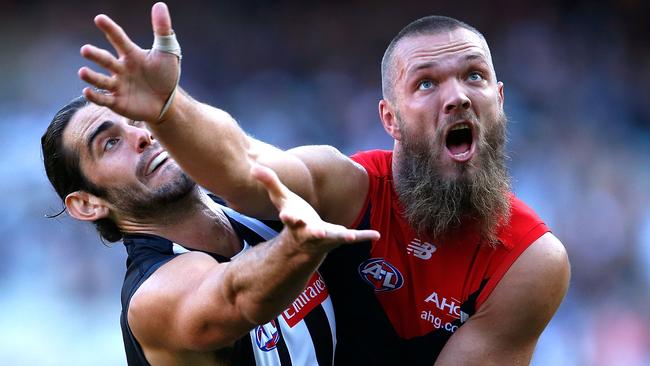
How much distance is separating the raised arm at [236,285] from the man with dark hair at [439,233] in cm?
63

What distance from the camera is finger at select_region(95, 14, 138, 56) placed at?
276 cm

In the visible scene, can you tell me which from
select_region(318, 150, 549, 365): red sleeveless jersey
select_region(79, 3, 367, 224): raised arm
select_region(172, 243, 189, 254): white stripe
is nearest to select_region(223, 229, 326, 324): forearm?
select_region(79, 3, 367, 224): raised arm

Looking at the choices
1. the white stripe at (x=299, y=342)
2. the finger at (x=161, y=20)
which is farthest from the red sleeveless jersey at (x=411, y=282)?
the finger at (x=161, y=20)

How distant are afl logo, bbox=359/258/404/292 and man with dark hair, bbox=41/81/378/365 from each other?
0.24 meters

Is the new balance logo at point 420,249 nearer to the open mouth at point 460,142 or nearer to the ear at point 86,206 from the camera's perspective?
the open mouth at point 460,142

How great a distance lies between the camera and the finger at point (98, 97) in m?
2.74

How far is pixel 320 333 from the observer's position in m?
3.83

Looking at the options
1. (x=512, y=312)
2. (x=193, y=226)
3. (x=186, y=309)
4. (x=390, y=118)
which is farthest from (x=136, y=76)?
(x=512, y=312)

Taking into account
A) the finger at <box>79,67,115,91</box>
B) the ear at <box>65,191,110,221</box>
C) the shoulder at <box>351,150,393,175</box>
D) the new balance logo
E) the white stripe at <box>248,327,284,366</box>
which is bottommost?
the ear at <box>65,191,110,221</box>

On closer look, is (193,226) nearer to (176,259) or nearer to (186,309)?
(176,259)

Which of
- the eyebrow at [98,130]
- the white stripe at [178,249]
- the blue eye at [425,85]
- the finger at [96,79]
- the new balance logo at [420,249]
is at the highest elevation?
the blue eye at [425,85]

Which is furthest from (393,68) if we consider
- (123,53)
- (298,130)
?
(298,130)

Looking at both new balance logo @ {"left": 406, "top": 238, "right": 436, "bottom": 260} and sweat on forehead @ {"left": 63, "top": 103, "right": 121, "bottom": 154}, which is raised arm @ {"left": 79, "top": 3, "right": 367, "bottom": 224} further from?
sweat on forehead @ {"left": 63, "top": 103, "right": 121, "bottom": 154}

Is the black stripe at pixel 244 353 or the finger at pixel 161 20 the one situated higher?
the finger at pixel 161 20
